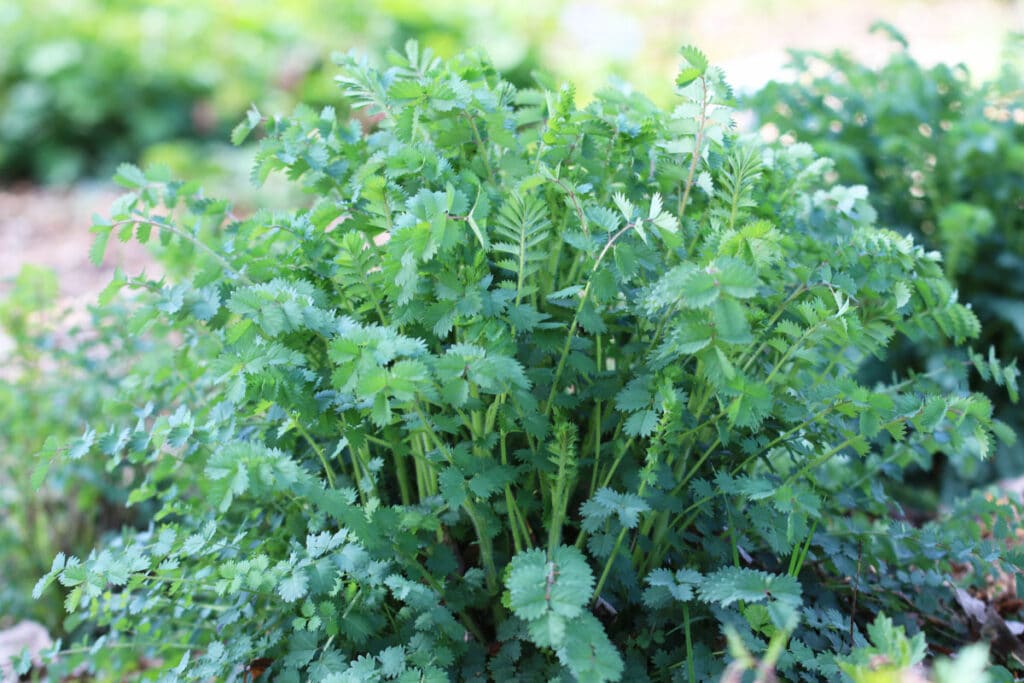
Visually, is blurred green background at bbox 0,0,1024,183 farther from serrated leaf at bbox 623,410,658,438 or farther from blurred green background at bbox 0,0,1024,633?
serrated leaf at bbox 623,410,658,438

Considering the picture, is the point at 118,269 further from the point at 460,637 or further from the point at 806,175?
the point at 806,175

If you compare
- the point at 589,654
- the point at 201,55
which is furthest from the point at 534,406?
the point at 201,55

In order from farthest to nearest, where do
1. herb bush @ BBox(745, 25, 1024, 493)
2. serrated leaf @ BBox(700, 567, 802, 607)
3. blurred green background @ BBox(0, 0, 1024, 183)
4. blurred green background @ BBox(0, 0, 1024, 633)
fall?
blurred green background @ BBox(0, 0, 1024, 183), blurred green background @ BBox(0, 0, 1024, 633), herb bush @ BBox(745, 25, 1024, 493), serrated leaf @ BBox(700, 567, 802, 607)

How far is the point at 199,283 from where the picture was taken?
4.75ft

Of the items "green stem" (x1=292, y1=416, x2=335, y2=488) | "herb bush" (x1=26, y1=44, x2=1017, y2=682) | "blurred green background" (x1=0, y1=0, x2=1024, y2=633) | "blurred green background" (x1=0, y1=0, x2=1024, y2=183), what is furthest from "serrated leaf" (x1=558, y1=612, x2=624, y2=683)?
"blurred green background" (x1=0, y1=0, x2=1024, y2=183)

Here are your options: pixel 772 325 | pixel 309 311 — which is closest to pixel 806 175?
pixel 772 325

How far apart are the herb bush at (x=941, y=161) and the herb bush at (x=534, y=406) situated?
3.75ft

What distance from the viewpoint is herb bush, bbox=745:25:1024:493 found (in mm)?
2605

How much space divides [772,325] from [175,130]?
18.5 feet

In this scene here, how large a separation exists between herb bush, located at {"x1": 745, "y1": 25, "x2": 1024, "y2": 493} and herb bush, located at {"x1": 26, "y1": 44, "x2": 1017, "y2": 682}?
3.75 feet

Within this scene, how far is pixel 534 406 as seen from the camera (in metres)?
1.17

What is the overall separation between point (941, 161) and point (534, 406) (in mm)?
2098

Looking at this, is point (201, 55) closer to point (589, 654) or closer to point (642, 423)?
point (642, 423)

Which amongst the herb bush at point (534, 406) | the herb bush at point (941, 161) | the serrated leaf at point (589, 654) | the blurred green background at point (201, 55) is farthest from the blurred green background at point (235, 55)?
the serrated leaf at point (589, 654)
